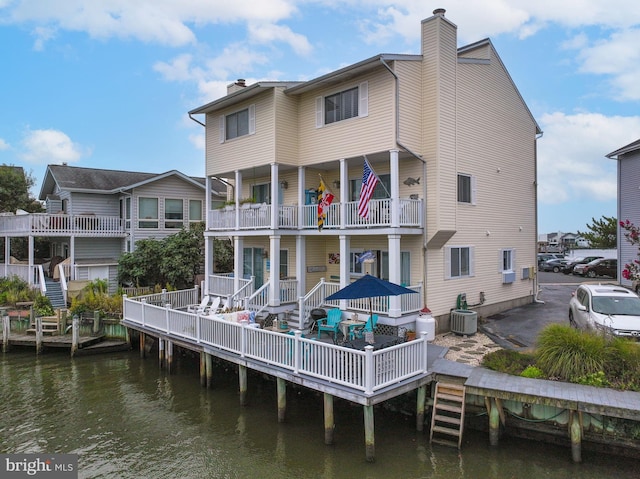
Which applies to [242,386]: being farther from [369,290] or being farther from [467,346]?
[467,346]

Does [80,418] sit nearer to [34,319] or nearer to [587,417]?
[34,319]

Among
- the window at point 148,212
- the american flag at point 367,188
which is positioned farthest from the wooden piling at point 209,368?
the window at point 148,212

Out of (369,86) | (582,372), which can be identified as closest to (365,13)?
(369,86)

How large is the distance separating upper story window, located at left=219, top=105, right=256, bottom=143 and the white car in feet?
45.6

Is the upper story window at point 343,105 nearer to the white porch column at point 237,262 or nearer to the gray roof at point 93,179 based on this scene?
the white porch column at point 237,262

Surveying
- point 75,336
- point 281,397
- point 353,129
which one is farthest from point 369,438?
point 75,336

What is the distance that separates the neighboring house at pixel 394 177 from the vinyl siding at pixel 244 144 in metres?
0.07

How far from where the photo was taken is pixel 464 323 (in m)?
15.1

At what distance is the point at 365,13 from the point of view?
17156 millimetres

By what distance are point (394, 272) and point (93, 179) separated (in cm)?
2298

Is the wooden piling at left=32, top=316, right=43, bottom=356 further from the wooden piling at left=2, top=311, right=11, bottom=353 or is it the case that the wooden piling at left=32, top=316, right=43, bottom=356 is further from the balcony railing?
the balcony railing

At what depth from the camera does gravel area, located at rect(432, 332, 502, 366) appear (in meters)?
12.3

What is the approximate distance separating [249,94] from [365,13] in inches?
225

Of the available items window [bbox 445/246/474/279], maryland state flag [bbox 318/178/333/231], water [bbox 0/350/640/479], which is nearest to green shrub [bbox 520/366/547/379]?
water [bbox 0/350/640/479]
